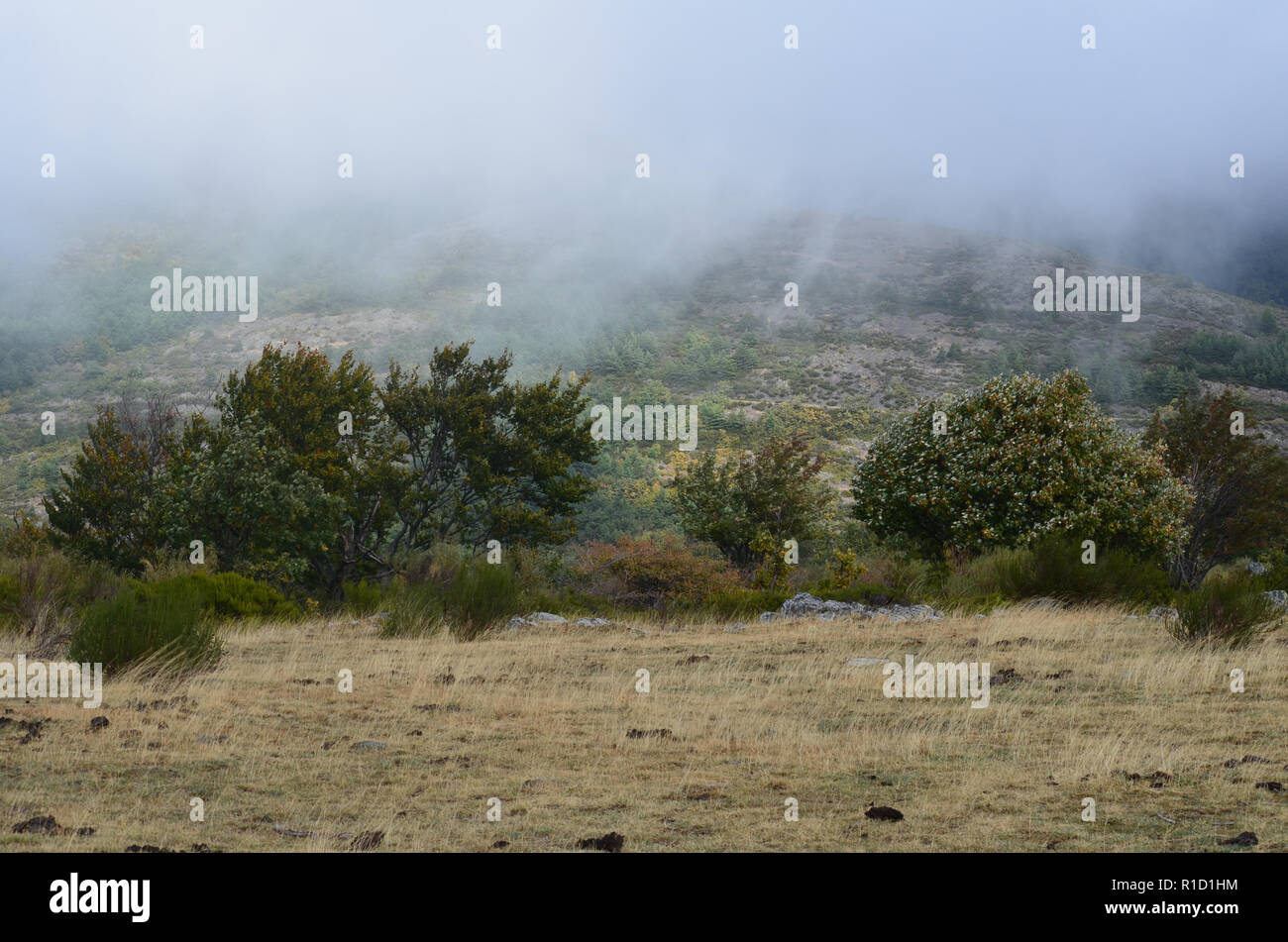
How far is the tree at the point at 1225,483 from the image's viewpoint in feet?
122

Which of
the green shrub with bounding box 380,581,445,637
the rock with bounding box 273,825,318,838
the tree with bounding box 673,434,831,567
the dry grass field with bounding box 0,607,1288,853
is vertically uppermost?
the tree with bounding box 673,434,831,567

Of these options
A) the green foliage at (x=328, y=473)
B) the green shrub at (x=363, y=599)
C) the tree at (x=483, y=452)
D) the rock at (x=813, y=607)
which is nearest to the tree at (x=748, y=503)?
the tree at (x=483, y=452)

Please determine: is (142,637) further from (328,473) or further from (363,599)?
(328,473)

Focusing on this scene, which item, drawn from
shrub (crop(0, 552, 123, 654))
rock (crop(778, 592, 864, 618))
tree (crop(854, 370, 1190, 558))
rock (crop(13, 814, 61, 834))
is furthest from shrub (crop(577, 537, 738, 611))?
rock (crop(13, 814, 61, 834))

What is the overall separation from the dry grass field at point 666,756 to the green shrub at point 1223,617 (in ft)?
1.87

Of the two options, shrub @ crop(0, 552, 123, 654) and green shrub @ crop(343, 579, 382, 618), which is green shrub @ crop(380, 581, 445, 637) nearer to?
green shrub @ crop(343, 579, 382, 618)

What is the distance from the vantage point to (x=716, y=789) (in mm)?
7062

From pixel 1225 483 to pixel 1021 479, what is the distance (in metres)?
20.1

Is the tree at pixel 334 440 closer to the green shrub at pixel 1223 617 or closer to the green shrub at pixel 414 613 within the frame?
the green shrub at pixel 414 613

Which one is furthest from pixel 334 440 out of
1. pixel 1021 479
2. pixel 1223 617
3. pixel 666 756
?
pixel 666 756

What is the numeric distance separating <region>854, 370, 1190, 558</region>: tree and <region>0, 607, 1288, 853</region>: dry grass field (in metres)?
9.09

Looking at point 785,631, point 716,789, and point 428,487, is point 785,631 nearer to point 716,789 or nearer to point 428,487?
point 716,789

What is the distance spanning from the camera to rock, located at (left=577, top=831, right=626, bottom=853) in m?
5.62

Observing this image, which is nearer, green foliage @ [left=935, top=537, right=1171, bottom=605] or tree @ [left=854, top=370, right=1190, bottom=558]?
green foliage @ [left=935, top=537, right=1171, bottom=605]
